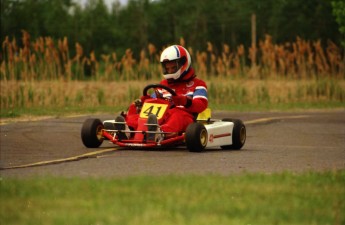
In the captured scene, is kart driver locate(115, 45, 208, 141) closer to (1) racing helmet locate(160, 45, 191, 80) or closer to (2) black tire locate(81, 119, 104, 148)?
(1) racing helmet locate(160, 45, 191, 80)

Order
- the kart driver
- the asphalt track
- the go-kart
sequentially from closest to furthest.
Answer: the asphalt track
the go-kart
the kart driver

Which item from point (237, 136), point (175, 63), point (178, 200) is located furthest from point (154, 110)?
point (178, 200)

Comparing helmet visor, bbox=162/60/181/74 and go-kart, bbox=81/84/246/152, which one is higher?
helmet visor, bbox=162/60/181/74

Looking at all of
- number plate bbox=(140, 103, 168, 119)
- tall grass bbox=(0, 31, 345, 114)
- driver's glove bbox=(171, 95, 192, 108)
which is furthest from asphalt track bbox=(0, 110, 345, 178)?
tall grass bbox=(0, 31, 345, 114)

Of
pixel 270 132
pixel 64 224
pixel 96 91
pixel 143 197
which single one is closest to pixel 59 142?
pixel 270 132

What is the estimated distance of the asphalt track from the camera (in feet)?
41.2

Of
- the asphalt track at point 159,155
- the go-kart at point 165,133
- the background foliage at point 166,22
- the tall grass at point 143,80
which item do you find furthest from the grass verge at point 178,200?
the background foliage at point 166,22

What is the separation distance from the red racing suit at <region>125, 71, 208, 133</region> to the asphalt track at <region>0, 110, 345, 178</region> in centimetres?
41

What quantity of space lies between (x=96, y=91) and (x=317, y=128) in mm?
12181

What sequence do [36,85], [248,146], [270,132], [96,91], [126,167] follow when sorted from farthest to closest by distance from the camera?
[96,91] < [36,85] < [270,132] < [248,146] < [126,167]

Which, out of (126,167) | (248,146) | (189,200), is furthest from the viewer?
(248,146)

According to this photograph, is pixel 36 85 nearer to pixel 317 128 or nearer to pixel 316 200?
pixel 317 128

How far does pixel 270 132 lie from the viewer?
20.2 m

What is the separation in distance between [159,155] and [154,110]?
1.08m
